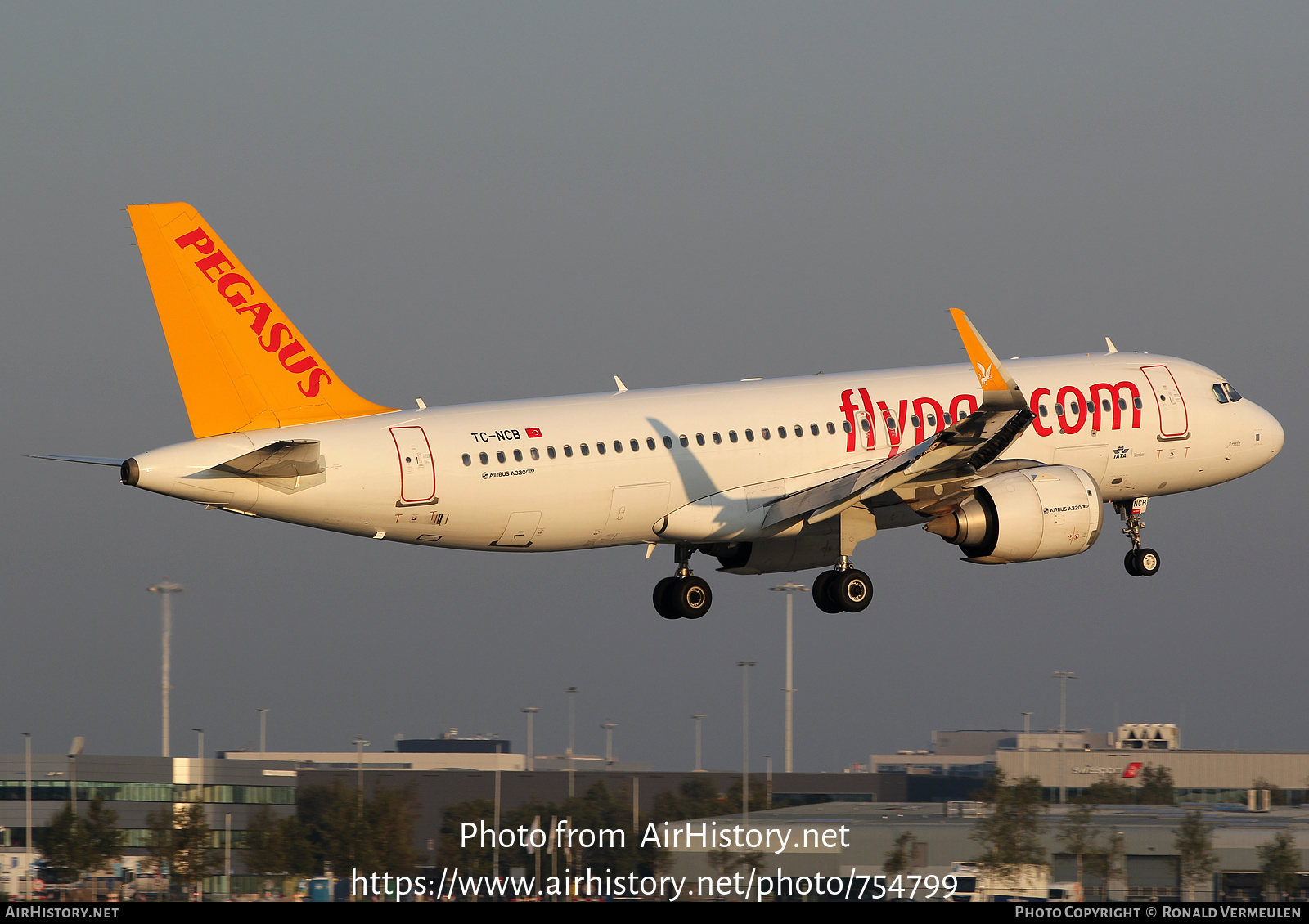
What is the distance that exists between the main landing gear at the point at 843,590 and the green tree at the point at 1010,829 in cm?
1800

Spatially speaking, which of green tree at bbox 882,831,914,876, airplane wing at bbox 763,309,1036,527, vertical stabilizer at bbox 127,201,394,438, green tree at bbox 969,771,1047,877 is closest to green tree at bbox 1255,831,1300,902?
green tree at bbox 969,771,1047,877

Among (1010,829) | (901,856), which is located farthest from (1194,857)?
(901,856)

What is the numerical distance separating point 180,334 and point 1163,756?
93.5 metres

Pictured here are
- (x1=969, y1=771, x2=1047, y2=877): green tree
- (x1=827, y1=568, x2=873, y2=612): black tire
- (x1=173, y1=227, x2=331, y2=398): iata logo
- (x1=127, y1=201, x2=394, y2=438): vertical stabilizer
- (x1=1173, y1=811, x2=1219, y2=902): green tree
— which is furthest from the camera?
(x1=1173, y1=811, x2=1219, y2=902): green tree

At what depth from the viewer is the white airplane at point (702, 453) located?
3534cm

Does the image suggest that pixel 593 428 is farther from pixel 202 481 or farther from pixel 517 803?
pixel 517 803

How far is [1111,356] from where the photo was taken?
4500 cm

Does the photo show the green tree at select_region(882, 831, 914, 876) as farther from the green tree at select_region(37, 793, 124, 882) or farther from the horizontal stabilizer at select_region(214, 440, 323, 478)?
the horizontal stabilizer at select_region(214, 440, 323, 478)

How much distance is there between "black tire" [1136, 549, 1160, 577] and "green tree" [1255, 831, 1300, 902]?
1605 cm

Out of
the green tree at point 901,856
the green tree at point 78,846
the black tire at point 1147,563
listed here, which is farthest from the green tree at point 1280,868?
the green tree at point 78,846

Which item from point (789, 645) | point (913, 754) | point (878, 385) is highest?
point (878, 385)

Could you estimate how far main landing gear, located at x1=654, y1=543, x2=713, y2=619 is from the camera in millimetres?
43156

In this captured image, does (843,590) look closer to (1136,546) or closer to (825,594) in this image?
(825,594)
